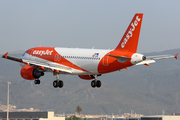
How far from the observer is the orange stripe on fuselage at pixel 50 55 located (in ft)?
266

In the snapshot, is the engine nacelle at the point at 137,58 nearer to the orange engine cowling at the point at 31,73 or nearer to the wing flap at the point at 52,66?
the wing flap at the point at 52,66

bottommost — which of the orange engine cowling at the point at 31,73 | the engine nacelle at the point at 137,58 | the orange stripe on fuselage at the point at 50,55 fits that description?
the orange engine cowling at the point at 31,73

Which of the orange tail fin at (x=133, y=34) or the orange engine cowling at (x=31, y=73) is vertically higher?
the orange tail fin at (x=133, y=34)

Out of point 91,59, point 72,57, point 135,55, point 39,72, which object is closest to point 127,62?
point 135,55

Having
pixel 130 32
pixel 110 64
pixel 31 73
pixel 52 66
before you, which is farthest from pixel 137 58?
pixel 31 73

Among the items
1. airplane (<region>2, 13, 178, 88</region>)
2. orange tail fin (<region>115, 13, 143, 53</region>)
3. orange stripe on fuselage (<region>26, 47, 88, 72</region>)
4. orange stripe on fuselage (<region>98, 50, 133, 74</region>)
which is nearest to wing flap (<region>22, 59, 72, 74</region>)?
airplane (<region>2, 13, 178, 88</region>)

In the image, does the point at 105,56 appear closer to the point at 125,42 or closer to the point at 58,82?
the point at 125,42

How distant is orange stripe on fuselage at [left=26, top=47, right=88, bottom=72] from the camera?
8106 centimetres

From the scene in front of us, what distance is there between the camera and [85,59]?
78500 millimetres

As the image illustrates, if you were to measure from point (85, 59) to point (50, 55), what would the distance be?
840 cm

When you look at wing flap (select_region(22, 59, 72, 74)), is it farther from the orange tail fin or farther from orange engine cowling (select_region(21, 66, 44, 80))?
the orange tail fin

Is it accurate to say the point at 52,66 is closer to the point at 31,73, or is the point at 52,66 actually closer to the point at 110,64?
the point at 31,73

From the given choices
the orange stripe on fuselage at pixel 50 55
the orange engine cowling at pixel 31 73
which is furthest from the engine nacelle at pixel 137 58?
the orange engine cowling at pixel 31 73

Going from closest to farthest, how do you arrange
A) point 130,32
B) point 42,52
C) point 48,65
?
point 130,32, point 48,65, point 42,52
